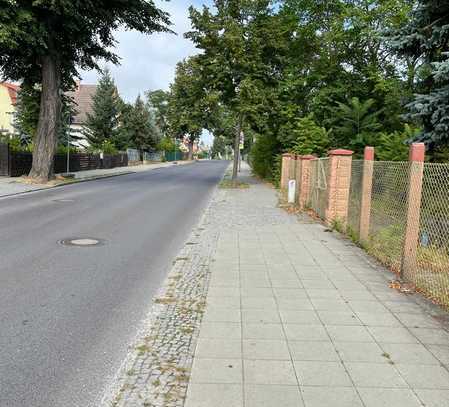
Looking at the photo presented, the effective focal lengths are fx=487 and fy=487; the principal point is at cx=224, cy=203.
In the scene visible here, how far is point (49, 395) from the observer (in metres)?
3.32

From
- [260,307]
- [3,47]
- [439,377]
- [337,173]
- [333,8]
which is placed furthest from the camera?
[333,8]

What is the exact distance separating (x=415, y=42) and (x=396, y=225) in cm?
496

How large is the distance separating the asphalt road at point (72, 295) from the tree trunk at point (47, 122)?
10.9 m

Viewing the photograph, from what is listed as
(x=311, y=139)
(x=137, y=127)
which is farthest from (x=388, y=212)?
(x=137, y=127)

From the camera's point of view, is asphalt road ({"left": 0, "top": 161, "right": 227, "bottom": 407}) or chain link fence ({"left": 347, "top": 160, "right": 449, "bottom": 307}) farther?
chain link fence ({"left": 347, "top": 160, "right": 449, "bottom": 307})

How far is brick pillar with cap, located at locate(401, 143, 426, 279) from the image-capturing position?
20.9ft

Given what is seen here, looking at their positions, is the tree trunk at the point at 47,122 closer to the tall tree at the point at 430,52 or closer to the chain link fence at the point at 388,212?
the tall tree at the point at 430,52

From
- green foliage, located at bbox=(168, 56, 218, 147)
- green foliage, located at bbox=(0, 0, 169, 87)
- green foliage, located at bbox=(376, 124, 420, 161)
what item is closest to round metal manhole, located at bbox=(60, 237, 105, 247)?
green foliage, located at bbox=(376, 124, 420, 161)

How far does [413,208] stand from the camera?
643 centimetres

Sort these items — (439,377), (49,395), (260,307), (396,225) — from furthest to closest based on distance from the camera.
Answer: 1. (396,225)
2. (260,307)
3. (439,377)
4. (49,395)

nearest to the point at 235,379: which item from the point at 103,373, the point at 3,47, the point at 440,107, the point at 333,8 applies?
the point at 103,373

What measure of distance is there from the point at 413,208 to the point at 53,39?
20531mm

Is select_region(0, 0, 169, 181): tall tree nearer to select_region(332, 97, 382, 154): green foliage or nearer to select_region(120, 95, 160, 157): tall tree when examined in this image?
select_region(332, 97, 382, 154): green foliage

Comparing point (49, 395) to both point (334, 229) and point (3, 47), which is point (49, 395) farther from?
point (3, 47)
